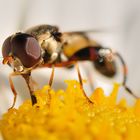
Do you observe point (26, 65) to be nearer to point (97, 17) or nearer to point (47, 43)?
point (47, 43)

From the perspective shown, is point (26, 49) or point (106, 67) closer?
point (26, 49)

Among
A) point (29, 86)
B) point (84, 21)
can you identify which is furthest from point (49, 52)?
point (84, 21)

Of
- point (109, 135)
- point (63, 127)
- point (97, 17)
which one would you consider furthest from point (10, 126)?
point (97, 17)

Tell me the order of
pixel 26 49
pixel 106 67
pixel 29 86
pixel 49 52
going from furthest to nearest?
1. pixel 106 67
2. pixel 49 52
3. pixel 29 86
4. pixel 26 49

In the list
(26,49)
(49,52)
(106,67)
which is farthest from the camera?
(106,67)

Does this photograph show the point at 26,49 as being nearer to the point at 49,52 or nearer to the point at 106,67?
the point at 49,52
